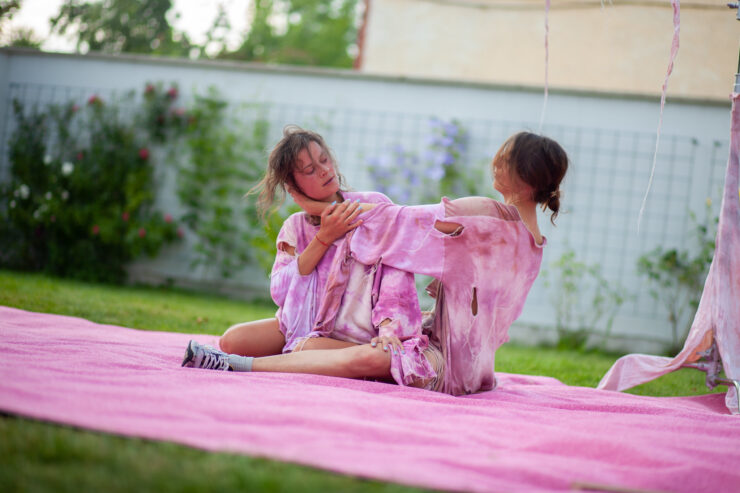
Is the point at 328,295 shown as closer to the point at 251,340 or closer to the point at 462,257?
the point at 251,340

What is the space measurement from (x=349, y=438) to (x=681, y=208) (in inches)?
174

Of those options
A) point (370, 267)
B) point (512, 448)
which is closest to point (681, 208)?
point (370, 267)

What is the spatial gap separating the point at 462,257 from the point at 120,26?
13657 mm

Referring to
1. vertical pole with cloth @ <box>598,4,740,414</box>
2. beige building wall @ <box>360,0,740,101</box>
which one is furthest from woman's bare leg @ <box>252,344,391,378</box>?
beige building wall @ <box>360,0,740,101</box>

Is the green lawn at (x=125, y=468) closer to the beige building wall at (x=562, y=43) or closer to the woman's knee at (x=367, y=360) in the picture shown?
the woman's knee at (x=367, y=360)

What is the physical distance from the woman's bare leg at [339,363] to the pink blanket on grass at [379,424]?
0.33ft

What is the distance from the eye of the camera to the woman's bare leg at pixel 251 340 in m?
2.78

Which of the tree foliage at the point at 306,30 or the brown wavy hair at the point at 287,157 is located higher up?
the tree foliage at the point at 306,30

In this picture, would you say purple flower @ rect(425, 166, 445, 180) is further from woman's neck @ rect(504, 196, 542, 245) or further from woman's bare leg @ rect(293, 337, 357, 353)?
woman's bare leg @ rect(293, 337, 357, 353)

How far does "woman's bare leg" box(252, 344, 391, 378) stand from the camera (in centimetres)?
243

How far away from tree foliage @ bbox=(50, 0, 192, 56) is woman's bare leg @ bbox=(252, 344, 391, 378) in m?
11.7

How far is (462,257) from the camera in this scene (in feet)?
8.54

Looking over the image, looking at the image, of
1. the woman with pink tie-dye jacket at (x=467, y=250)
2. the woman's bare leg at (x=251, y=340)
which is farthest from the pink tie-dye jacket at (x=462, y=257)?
the woman's bare leg at (x=251, y=340)

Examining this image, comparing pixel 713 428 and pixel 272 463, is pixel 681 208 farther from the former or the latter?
pixel 272 463
